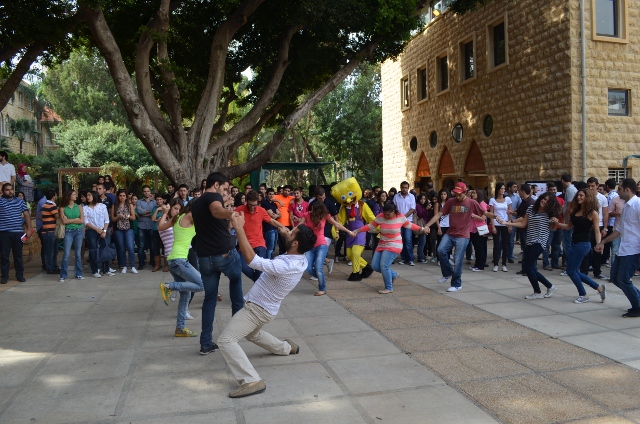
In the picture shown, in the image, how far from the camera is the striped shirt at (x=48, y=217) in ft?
38.1

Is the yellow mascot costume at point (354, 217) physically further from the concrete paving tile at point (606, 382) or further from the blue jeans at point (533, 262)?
the concrete paving tile at point (606, 382)

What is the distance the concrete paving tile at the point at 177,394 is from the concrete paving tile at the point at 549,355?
293 cm

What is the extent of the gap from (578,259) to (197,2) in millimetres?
14010

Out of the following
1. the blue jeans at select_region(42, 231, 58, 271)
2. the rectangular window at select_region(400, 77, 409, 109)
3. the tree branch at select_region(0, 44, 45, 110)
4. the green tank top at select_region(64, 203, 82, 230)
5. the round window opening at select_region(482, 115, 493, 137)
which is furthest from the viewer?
the rectangular window at select_region(400, 77, 409, 109)

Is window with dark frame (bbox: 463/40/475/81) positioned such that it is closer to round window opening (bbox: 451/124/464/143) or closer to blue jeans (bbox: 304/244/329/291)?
round window opening (bbox: 451/124/464/143)

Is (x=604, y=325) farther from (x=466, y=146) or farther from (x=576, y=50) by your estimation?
(x=466, y=146)

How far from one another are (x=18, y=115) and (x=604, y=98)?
50.0 metres

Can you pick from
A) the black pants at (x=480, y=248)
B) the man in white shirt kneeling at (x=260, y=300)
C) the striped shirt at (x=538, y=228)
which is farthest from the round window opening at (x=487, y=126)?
A: the man in white shirt kneeling at (x=260, y=300)

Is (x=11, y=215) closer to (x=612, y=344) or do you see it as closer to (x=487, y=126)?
(x=612, y=344)

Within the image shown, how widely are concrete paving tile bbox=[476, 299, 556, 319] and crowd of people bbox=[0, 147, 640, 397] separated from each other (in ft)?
1.90

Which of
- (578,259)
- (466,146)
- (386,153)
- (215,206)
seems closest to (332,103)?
(386,153)

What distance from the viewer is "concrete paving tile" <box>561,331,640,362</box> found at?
221 inches

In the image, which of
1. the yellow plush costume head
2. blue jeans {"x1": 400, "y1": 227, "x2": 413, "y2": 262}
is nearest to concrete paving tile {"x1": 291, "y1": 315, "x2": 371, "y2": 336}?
the yellow plush costume head

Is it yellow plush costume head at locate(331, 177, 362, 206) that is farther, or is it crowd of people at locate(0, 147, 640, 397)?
yellow plush costume head at locate(331, 177, 362, 206)
